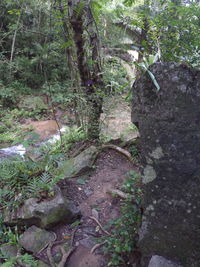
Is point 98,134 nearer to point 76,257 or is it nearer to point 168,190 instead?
point 76,257

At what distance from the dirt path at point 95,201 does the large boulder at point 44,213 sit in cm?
18

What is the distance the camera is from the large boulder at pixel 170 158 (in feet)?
6.68

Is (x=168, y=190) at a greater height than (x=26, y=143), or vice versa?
(x=168, y=190)

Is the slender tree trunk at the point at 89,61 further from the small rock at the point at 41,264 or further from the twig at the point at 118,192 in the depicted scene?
the small rock at the point at 41,264

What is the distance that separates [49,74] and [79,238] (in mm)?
10531

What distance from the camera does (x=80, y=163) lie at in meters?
4.73

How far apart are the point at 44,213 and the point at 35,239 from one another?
0.36 meters

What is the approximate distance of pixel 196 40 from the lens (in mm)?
4176

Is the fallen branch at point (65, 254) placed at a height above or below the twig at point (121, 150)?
below

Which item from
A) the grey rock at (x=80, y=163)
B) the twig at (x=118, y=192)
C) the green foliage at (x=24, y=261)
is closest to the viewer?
the green foliage at (x=24, y=261)

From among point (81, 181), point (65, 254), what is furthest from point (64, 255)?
point (81, 181)

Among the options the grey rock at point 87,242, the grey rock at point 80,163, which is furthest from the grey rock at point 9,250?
the grey rock at point 80,163

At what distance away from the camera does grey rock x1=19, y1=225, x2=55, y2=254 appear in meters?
3.10

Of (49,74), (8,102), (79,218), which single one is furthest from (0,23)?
(79,218)
